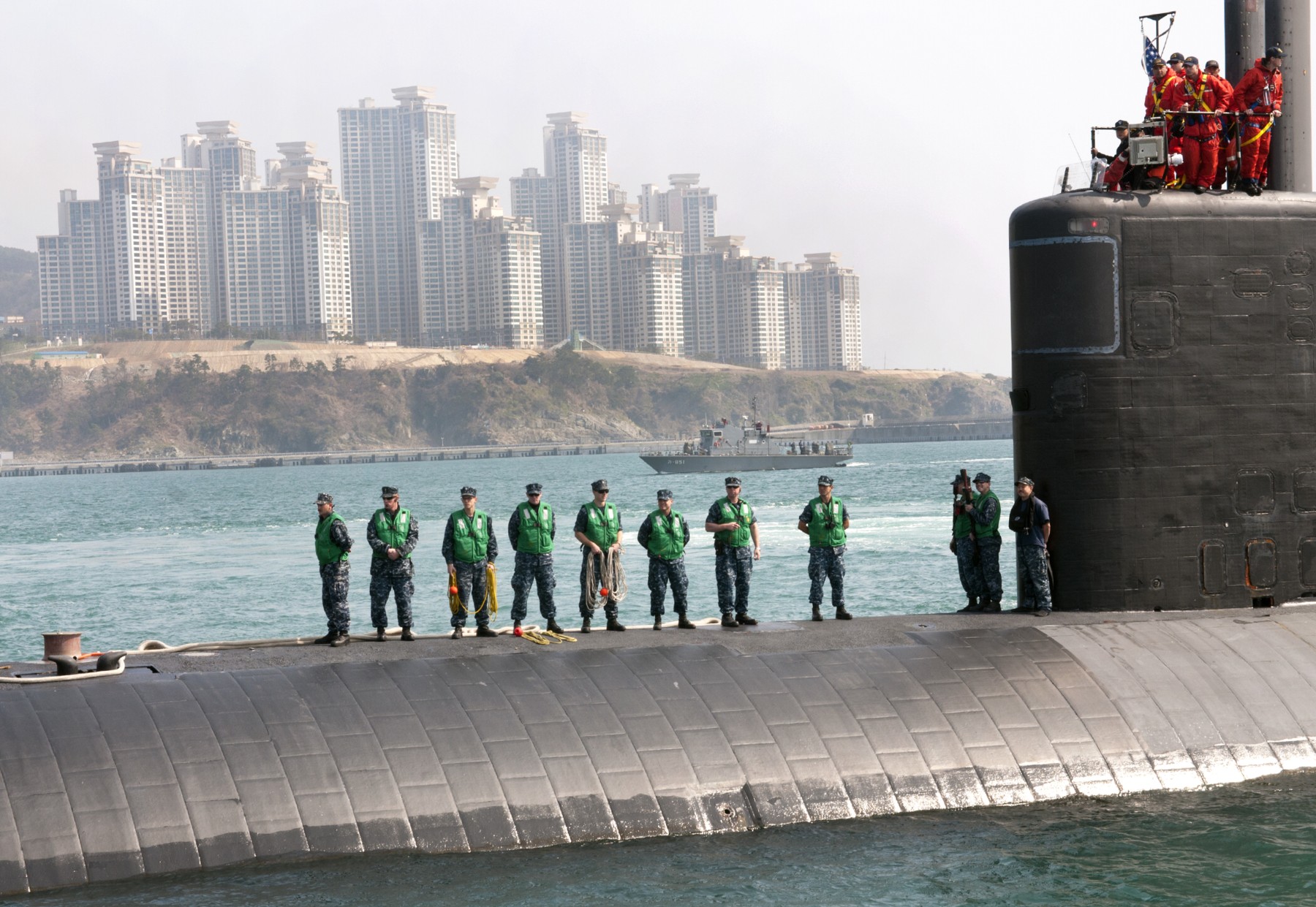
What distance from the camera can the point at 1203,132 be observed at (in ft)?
37.5

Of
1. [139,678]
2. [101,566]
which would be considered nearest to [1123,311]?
[139,678]

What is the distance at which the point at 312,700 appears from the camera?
9.71 metres

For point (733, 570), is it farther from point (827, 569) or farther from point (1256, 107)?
point (1256, 107)

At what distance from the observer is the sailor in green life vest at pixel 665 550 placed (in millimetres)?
13141

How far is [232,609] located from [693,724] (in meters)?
29.8

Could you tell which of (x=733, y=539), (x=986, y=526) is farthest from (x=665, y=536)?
(x=986, y=526)

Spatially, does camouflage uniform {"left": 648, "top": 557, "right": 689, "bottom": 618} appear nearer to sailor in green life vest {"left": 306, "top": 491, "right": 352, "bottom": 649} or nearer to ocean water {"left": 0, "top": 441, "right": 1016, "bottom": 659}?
sailor in green life vest {"left": 306, "top": 491, "right": 352, "bottom": 649}

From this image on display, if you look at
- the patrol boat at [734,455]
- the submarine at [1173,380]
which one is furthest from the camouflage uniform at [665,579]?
the patrol boat at [734,455]

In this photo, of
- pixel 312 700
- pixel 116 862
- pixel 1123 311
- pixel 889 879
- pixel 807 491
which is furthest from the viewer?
pixel 807 491

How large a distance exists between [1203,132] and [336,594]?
805 centimetres

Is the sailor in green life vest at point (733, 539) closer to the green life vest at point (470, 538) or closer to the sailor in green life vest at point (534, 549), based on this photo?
the sailor in green life vest at point (534, 549)

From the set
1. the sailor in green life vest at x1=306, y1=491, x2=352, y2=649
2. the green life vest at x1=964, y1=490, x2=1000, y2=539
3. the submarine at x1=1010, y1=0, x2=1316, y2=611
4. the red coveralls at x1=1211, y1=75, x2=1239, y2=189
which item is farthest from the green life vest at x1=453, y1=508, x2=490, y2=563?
the red coveralls at x1=1211, y1=75, x2=1239, y2=189

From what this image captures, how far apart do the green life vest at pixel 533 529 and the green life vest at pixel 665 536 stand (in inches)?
39.0

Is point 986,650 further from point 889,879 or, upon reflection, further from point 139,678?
point 139,678
